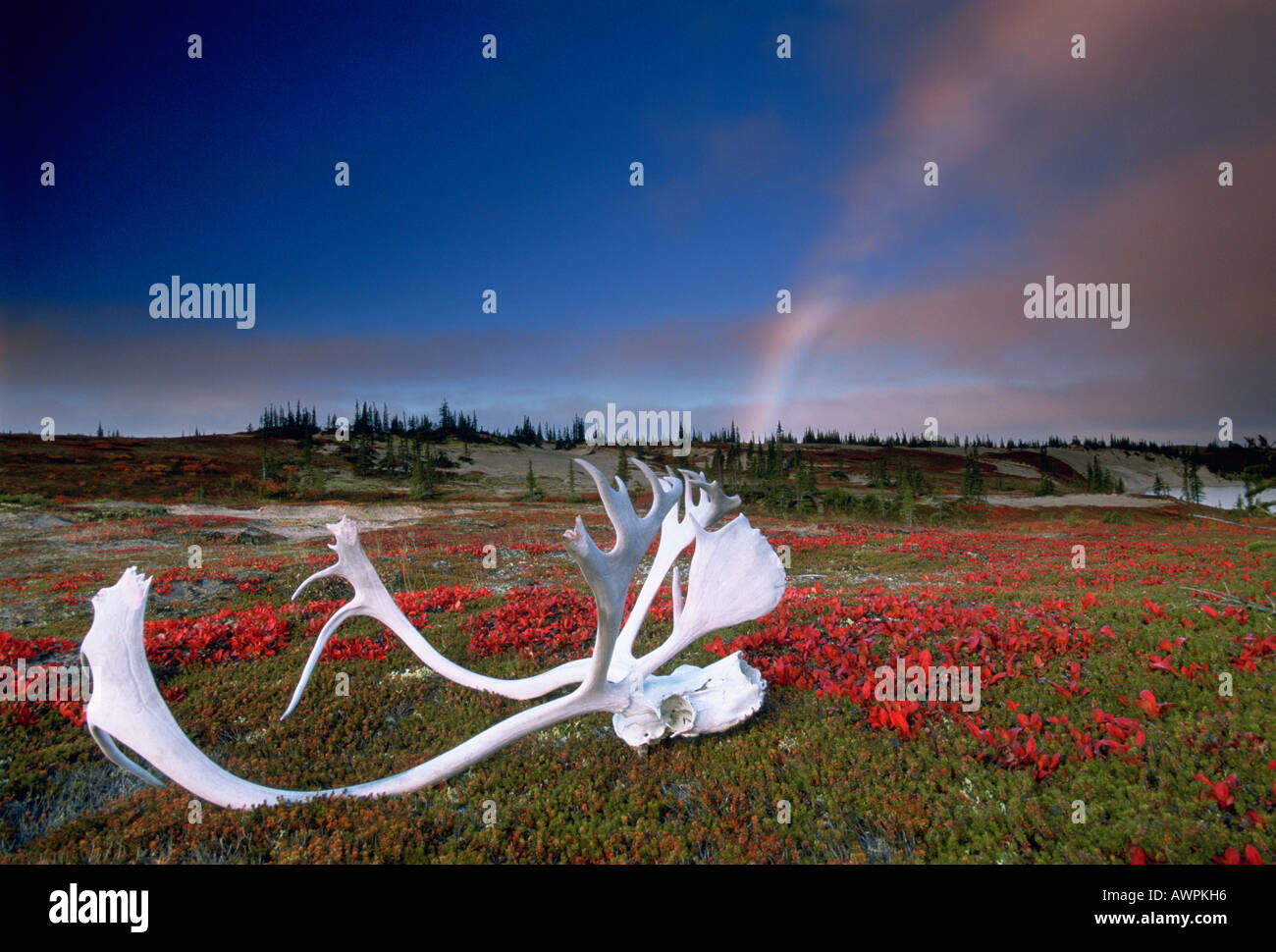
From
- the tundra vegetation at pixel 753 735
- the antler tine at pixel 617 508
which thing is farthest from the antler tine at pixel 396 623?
the antler tine at pixel 617 508

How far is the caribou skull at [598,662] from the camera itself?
168 inches

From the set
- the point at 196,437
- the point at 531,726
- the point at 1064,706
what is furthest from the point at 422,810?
the point at 196,437

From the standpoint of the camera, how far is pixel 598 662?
4.76 metres

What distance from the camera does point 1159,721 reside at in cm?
548

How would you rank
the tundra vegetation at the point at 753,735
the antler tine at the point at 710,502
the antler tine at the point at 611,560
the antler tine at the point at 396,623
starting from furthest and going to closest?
the antler tine at the point at 710,502
the antler tine at the point at 396,623
the tundra vegetation at the point at 753,735
the antler tine at the point at 611,560

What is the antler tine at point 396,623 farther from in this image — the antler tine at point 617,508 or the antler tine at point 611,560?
the antler tine at point 617,508

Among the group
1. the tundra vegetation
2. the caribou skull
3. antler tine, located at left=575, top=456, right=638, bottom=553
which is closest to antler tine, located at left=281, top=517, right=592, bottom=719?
the caribou skull

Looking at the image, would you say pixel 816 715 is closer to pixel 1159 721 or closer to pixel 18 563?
pixel 1159 721

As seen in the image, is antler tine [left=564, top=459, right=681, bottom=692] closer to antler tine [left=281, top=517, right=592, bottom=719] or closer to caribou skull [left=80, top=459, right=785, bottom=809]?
caribou skull [left=80, top=459, right=785, bottom=809]

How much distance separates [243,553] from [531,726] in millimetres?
25701

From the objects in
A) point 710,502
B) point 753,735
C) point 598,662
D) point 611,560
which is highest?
point 710,502

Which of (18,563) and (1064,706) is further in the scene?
(18,563)

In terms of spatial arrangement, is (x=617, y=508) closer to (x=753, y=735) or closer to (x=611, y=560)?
(x=611, y=560)


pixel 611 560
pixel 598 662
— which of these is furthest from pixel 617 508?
pixel 598 662
